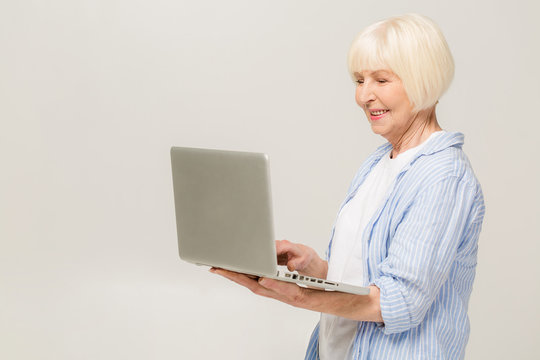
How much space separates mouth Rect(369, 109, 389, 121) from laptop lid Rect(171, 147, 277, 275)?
0.42m

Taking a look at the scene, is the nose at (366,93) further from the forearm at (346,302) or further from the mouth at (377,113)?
the forearm at (346,302)

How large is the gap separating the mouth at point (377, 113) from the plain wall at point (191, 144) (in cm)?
189

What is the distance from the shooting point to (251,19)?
376cm

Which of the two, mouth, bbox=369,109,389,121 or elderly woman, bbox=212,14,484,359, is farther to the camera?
mouth, bbox=369,109,389,121

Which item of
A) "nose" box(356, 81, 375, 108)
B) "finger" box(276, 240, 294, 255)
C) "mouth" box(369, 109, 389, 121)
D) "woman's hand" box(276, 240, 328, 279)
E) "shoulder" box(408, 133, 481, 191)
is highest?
"nose" box(356, 81, 375, 108)

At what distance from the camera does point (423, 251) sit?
1.51 metres

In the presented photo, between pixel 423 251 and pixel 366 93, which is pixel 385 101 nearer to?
pixel 366 93

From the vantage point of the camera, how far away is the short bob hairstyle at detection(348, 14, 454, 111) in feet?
5.30

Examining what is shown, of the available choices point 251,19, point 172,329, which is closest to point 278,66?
point 251,19

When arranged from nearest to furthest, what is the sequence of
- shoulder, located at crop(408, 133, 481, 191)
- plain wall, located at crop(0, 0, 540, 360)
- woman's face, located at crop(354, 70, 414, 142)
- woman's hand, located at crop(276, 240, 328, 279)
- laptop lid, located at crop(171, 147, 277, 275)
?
1. laptop lid, located at crop(171, 147, 277, 275)
2. shoulder, located at crop(408, 133, 481, 191)
3. woman's face, located at crop(354, 70, 414, 142)
4. woman's hand, located at crop(276, 240, 328, 279)
5. plain wall, located at crop(0, 0, 540, 360)

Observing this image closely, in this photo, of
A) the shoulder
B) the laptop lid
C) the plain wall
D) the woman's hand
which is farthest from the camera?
the plain wall

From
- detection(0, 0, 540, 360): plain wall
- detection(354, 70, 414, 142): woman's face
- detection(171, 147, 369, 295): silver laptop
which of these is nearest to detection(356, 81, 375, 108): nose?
detection(354, 70, 414, 142): woman's face

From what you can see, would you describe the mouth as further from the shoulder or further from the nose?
the shoulder

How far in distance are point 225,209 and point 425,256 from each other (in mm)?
413
